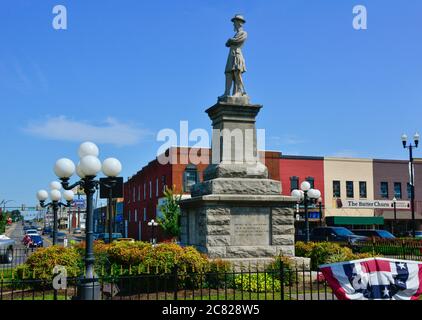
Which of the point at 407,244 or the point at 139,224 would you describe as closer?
the point at 407,244

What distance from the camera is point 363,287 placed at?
24.4 feet

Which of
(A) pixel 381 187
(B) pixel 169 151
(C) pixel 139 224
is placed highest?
(B) pixel 169 151

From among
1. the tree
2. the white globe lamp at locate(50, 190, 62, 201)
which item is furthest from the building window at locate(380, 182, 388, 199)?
the white globe lamp at locate(50, 190, 62, 201)

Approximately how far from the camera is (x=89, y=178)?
1070cm

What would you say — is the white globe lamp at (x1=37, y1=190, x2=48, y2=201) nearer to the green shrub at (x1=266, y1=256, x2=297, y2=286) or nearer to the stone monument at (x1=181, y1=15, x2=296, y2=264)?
the stone monument at (x1=181, y1=15, x2=296, y2=264)

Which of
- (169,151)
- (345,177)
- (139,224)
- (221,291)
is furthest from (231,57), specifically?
(139,224)

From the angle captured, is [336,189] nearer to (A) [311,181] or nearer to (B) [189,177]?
(A) [311,181]

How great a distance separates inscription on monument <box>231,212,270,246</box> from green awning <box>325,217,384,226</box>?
33845 mm

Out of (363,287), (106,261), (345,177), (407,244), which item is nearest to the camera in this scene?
→ (363,287)

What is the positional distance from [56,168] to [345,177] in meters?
39.0

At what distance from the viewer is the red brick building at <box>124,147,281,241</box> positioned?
43.0m

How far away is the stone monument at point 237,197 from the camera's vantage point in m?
12.9

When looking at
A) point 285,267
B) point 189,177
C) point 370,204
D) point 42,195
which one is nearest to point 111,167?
point 285,267
